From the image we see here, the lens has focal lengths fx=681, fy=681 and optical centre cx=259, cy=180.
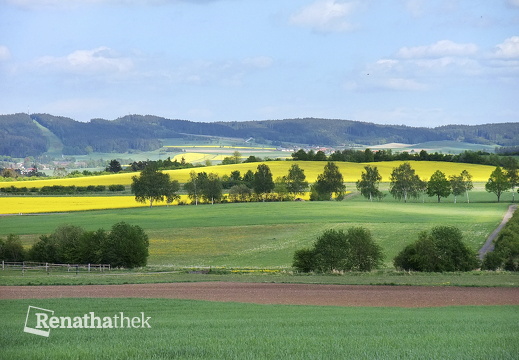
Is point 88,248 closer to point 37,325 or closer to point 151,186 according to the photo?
point 37,325

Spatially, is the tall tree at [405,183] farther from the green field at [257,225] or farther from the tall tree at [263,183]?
the tall tree at [263,183]

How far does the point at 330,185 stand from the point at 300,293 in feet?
324

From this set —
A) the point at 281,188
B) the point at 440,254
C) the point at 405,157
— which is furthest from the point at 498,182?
the point at 440,254

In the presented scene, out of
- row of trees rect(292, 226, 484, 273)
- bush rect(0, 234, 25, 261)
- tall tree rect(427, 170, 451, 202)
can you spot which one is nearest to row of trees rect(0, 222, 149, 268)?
bush rect(0, 234, 25, 261)

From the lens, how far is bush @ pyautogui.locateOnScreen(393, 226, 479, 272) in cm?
4788

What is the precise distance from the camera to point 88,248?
55406mm

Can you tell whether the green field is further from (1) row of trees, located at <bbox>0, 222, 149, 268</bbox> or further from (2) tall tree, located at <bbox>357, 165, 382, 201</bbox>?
(2) tall tree, located at <bbox>357, 165, 382, 201</bbox>

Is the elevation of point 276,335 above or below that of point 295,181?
above

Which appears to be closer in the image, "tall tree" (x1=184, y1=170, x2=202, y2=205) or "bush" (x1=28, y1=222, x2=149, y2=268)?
"bush" (x1=28, y1=222, x2=149, y2=268)

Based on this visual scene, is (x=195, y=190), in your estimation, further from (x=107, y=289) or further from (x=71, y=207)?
(x=107, y=289)

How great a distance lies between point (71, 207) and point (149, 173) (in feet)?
45.2

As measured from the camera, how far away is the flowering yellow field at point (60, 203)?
339 feet

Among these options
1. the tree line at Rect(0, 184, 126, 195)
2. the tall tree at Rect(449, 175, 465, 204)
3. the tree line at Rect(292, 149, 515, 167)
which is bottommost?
the tree line at Rect(0, 184, 126, 195)

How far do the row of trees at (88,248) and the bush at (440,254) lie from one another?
69.7 feet
